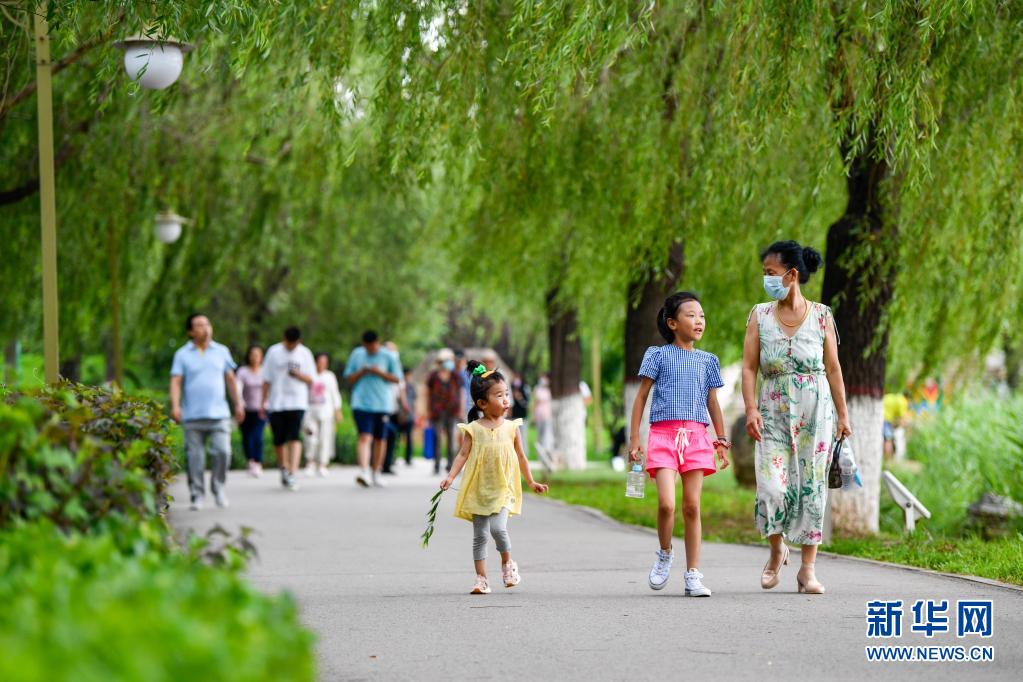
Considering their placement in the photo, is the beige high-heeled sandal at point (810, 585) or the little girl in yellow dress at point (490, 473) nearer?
the beige high-heeled sandal at point (810, 585)

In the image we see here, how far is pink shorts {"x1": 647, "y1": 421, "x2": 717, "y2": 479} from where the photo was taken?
8.12 meters

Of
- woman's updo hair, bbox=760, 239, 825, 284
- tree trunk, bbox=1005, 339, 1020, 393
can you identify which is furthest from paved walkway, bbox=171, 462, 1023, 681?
tree trunk, bbox=1005, 339, 1020, 393

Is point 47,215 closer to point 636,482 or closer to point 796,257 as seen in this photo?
point 636,482

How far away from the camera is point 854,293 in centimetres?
1167

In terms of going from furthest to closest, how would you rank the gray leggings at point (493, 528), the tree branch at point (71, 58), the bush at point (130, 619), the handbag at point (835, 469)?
1. the tree branch at point (71, 58)
2. the gray leggings at point (493, 528)
3. the handbag at point (835, 469)
4. the bush at point (130, 619)

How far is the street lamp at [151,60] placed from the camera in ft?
32.5

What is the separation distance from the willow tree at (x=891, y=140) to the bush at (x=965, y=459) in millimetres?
3225

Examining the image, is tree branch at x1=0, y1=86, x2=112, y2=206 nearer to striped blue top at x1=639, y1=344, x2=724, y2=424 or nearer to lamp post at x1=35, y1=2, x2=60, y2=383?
lamp post at x1=35, y1=2, x2=60, y2=383

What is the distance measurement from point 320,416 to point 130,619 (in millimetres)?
19581

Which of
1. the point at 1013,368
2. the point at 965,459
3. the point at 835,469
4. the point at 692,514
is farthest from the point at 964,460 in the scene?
the point at 1013,368

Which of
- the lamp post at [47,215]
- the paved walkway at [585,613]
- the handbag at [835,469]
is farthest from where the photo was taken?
the lamp post at [47,215]

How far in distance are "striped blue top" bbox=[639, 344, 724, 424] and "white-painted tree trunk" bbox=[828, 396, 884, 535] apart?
369cm

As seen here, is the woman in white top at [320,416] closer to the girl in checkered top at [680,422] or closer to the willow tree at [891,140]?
the willow tree at [891,140]

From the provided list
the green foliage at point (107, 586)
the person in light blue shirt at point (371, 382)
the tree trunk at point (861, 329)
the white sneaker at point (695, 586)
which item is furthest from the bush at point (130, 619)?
the person in light blue shirt at point (371, 382)
